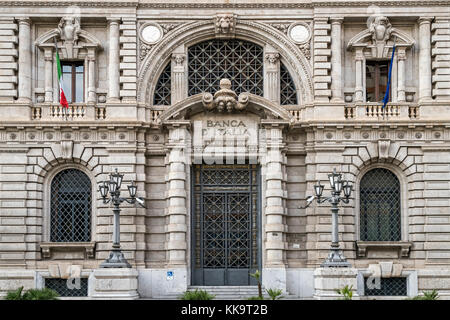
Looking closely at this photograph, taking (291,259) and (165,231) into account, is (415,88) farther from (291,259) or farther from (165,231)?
(165,231)

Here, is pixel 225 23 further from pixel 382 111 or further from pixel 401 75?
pixel 401 75

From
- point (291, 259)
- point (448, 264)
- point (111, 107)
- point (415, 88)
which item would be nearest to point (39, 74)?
point (111, 107)

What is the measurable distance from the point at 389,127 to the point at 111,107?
11.1 metres

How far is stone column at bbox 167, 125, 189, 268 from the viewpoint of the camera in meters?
26.9

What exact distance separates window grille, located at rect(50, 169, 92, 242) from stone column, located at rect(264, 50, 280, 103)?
8185 mm

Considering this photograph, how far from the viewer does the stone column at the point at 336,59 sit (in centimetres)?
2777

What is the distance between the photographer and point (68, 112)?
27609 mm

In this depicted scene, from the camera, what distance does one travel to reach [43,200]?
27.4 metres

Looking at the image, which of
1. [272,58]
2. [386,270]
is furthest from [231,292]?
[272,58]

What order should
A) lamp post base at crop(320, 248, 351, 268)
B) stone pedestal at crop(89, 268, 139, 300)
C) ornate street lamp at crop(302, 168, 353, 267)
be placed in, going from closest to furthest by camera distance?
lamp post base at crop(320, 248, 351, 268) → ornate street lamp at crop(302, 168, 353, 267) → stone pedestal at crop(89, 268, 139, 300)

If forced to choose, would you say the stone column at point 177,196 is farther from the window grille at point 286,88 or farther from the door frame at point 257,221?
the window grille at point 286,88

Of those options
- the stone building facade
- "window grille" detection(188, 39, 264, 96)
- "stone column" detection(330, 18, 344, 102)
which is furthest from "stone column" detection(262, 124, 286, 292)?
"stone column" detection(330, 18, 344, 102)

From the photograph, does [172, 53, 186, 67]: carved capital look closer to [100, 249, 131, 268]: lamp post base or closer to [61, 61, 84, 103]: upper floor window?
[61, 61, 84, 103]: upper floor window

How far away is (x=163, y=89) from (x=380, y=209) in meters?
10.2
